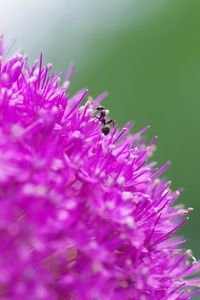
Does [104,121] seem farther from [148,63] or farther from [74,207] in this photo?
[148,63]

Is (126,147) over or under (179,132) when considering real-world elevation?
over

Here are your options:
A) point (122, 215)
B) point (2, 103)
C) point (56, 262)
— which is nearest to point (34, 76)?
point (2, 103)

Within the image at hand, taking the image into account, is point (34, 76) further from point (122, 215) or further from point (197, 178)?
point (197, 178)

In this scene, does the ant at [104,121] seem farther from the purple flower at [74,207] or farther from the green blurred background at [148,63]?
the green blurred background at [148,63]

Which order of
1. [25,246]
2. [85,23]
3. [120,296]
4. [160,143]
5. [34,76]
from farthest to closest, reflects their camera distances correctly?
[85,23], [160,143], [34,76], [120,296], [25,246]

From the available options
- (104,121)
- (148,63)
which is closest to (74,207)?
(104,121)
